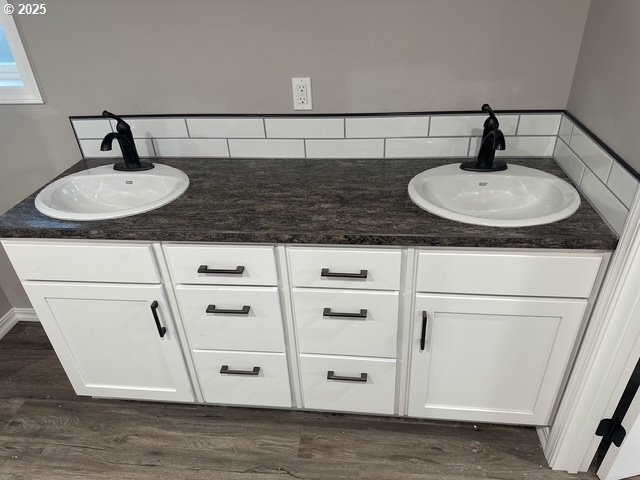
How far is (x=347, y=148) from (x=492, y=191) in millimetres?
530

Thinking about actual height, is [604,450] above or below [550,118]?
below

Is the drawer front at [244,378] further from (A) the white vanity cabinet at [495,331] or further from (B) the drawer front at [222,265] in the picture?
(A) the white vanity cabinet at [495,331]

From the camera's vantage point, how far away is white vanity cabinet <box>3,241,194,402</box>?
135cm

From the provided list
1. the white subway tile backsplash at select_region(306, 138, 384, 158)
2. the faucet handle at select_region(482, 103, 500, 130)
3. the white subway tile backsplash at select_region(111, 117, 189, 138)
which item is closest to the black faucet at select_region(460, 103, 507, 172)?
the faucet handle at select_region(482, 103, 500, 130)

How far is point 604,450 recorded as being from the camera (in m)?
1.47

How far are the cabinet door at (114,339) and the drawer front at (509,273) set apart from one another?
2.70 feet

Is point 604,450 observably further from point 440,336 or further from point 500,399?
point 440,336

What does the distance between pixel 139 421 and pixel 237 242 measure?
37.4 inches

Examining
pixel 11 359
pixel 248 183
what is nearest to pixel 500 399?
pixel 248 183

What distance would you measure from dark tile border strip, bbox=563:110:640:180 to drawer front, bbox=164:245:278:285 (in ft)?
3.01

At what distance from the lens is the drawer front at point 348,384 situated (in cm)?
147

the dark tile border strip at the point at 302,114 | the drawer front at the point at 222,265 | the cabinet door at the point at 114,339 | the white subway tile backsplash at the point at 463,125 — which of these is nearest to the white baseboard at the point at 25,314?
the cabinet door at the point at 114,339

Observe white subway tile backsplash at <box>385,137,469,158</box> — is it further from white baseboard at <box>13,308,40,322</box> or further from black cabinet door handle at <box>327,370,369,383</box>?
white baseboard at <box>13,308,40,322</box>

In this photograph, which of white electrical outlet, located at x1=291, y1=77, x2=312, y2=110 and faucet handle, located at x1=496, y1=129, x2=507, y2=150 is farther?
white electrical outlet, located at x1=291, y1=77, x2=312, y2=110
